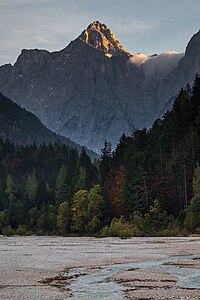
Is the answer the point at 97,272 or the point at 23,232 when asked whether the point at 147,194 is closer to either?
the point at 23,232

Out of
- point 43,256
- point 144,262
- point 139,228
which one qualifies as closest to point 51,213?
point 139,228

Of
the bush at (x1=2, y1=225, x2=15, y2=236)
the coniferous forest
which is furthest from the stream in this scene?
the bush at (x1=2, y1=225, x2=15, y2=236)

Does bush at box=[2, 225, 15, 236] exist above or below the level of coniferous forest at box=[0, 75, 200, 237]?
below

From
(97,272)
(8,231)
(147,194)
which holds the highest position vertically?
(147,194)

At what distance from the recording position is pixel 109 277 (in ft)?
123

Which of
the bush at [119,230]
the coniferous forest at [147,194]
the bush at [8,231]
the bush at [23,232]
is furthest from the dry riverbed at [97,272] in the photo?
the bush at [8,231]

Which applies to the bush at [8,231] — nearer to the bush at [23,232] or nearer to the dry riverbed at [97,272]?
the bush at [23,232]

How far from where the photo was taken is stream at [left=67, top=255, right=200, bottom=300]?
29.8m

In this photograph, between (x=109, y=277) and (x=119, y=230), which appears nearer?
(x=109, y=277)

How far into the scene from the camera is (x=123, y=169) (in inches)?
4203

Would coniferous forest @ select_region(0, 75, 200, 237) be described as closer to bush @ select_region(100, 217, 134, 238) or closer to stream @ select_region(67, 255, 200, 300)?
bush @ select_region(100, 217, 134, 238)

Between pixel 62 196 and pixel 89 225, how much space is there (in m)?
34.3

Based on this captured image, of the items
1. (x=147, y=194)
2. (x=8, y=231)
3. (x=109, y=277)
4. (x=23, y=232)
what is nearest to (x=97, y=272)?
(x=109, y=277)

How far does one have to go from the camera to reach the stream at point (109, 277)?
2984 cm
